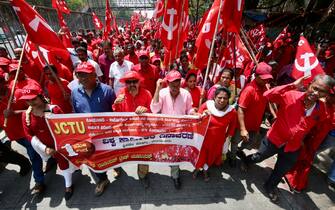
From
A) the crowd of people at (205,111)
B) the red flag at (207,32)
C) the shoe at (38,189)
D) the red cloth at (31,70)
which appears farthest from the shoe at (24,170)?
the red flag at (207,32)

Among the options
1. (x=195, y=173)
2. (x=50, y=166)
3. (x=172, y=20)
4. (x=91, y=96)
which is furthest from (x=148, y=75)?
→ (x=50, y=166)

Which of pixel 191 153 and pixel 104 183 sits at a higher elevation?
pixel 191 153

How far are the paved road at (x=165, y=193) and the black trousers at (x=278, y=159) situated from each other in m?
0.31

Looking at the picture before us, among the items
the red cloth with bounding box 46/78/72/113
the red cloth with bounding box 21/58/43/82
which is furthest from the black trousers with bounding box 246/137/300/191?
the red cloth with bounding box 21/58/43/82

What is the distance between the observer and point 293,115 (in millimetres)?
2627

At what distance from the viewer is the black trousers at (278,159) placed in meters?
2.90

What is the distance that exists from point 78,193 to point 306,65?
153 inches

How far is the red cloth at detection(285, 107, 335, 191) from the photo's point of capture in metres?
2.93

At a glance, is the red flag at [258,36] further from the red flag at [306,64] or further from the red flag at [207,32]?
the red flag at [306,64]

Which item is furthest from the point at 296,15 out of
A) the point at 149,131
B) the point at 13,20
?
the point at 13,20

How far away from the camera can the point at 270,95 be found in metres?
2.69

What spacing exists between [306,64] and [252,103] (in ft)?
2.90

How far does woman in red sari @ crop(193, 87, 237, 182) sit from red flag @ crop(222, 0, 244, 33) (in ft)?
4.09

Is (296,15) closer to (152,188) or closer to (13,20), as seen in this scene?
(152,188)
